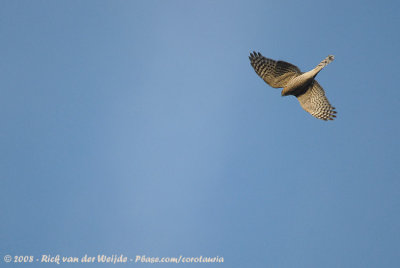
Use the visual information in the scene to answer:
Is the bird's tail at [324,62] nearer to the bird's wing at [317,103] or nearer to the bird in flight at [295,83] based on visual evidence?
the bird in flight at [295,83]

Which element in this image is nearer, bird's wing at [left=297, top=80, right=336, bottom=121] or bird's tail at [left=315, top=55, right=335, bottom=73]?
bird's tail at [left=315, top=55, right=335, bottom=73]

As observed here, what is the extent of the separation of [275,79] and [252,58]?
1.13 metres

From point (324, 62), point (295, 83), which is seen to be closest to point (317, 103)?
point (295, 83)

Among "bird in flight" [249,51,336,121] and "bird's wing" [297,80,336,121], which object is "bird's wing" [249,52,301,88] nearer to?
"bird in flight" [249,51,336,121]

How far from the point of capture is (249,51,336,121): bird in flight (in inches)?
618

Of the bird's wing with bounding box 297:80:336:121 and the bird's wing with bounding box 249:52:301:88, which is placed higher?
the bird's wing with bounding box 249:52:301:88

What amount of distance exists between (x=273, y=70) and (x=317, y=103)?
2.04 metres

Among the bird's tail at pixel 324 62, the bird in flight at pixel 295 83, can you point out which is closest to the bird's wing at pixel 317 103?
the bird in flight at pixel 295 83

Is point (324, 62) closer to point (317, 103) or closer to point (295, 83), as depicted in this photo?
point (295, 83)

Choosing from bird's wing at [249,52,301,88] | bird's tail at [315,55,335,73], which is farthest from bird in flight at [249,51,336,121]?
bird's tail at [315,55,335,73]

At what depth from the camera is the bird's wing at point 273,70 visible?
1570cm

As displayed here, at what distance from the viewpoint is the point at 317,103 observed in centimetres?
1627

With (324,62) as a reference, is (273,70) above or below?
above

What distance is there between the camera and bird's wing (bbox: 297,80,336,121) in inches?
629
